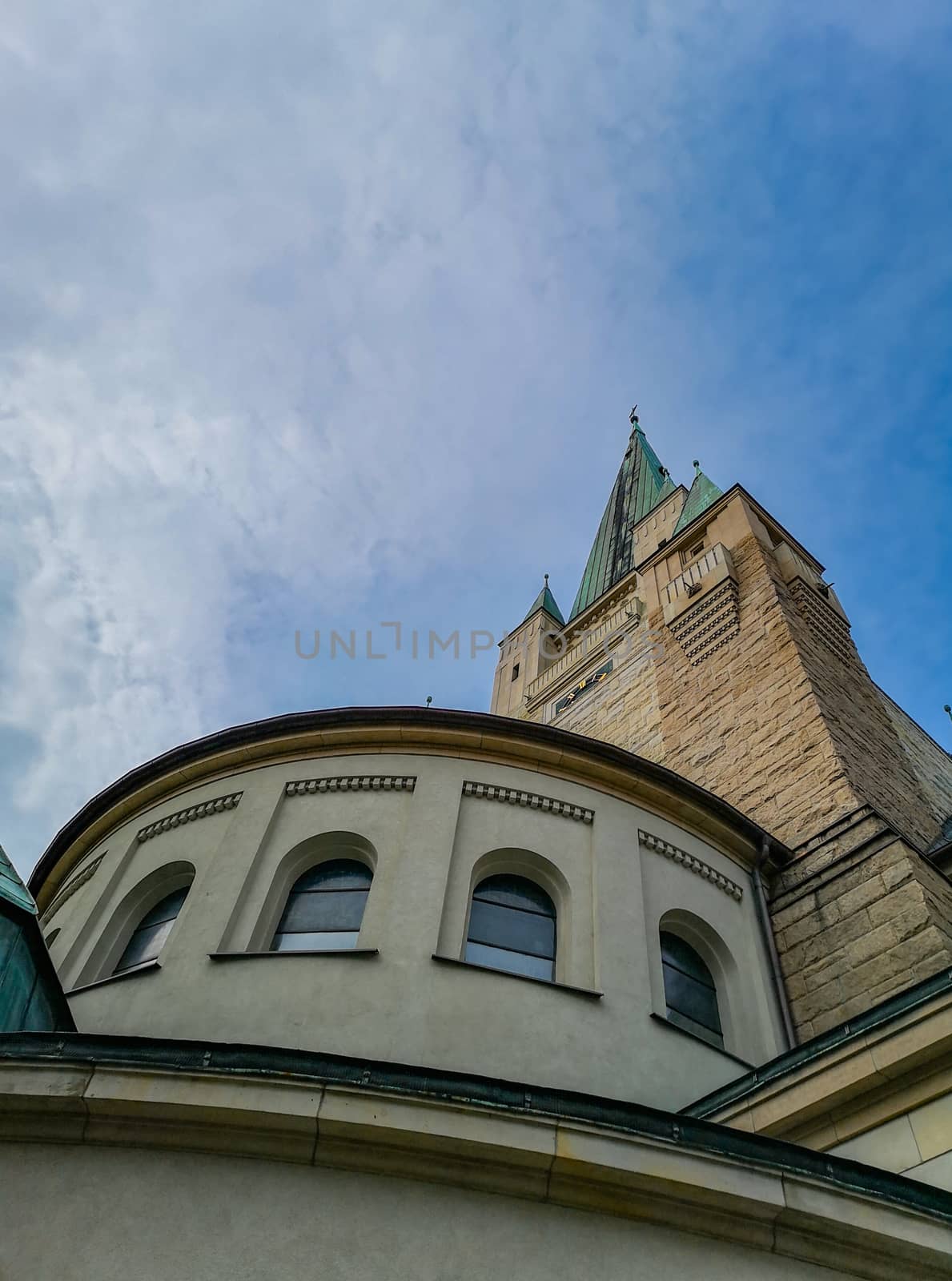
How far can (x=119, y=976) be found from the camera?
960 cm

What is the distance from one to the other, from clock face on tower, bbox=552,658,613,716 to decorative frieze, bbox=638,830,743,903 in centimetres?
1074

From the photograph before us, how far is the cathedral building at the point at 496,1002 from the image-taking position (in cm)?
597

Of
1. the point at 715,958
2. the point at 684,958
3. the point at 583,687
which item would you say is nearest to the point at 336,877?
the point at 684,958

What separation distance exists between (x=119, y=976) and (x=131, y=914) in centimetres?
151

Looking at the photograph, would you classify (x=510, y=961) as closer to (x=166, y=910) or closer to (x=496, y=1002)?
(x=496, y=1002)

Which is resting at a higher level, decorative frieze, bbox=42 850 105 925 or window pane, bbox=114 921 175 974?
decorative frieze, bbox=42 850 105 925

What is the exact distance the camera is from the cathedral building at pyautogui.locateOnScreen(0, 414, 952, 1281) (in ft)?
19.6

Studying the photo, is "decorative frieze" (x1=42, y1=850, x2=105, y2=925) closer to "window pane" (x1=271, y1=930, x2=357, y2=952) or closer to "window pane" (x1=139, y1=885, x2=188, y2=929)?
"window pane" (x1=139, y1=885, x2=188, y2=929)

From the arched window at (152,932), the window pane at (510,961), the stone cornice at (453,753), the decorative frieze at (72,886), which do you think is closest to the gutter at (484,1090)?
the window pane at (510,961)

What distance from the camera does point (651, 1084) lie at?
29.4 ft

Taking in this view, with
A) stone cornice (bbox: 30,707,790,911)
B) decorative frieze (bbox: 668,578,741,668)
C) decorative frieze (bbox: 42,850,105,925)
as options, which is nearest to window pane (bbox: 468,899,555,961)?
stone cornice (bbox: 30,707,790,911)

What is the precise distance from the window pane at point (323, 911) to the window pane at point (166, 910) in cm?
145

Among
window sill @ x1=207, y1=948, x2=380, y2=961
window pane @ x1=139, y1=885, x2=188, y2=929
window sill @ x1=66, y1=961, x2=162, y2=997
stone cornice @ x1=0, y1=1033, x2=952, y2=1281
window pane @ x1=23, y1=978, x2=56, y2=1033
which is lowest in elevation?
stone cornice @ x1=0, y1=1033, x2=952, y2=1281

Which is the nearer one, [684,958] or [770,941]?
[684,958]
